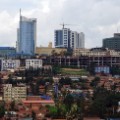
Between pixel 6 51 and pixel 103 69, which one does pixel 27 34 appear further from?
pixel 103 69

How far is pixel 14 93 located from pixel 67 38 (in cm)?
1847

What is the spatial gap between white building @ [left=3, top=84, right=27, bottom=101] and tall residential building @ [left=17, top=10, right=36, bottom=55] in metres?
15.1

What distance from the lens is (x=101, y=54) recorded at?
33.4m

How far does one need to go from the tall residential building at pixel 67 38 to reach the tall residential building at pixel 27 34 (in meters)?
2.53

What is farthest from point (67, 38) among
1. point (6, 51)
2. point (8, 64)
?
point (8, 64)

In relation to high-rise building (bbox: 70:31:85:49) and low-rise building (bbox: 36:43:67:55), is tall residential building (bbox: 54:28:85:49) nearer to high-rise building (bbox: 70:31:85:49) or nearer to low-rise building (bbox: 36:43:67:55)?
high-rise building (bbox: 70:31:85:49)

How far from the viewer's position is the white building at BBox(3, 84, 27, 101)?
21830 mm

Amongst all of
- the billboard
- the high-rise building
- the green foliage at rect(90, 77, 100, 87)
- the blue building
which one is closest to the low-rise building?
the blue building

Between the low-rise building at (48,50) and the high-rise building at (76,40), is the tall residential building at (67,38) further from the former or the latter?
the low-rise building at (48,50)

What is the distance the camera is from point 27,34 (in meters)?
37.6

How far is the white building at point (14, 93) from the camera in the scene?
2183cm

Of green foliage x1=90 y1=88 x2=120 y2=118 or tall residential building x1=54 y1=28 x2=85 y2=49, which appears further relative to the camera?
tall residential building x1=54 y1=28 x2=85 y2=49

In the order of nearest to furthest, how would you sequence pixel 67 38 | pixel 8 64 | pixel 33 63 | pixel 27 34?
1. pixel 33 63
2. pixel 8 64
3. pixel 27 34
4. pixel 67 38

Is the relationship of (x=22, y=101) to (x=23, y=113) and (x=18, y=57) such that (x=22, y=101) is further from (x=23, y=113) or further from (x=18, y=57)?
(x=18, y=57)
